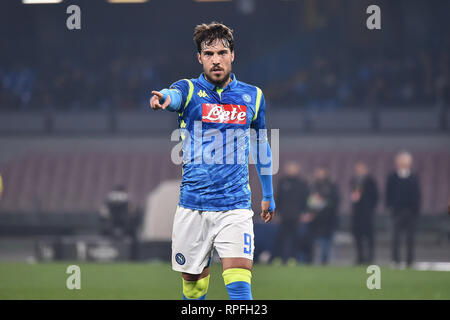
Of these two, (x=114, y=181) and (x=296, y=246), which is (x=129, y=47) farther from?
(x=296, y=246)

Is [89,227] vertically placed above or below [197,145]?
below

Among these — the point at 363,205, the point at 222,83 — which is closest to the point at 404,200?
the point at 363,205

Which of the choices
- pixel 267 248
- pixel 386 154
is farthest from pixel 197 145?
pixel 386 154

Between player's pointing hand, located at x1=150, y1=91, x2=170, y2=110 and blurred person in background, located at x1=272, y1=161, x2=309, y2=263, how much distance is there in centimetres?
1061

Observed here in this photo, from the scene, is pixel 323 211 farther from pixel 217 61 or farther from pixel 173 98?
pixel 173 98

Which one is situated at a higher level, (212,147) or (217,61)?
(217,61)

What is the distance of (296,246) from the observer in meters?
16.7

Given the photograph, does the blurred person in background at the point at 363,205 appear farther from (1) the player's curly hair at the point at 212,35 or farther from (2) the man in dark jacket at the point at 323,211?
(1) the player's curly hair at the point at 212,35

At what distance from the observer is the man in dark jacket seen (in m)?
16.3

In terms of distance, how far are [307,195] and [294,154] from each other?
11339 mm

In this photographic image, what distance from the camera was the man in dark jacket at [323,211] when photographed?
1627 cm

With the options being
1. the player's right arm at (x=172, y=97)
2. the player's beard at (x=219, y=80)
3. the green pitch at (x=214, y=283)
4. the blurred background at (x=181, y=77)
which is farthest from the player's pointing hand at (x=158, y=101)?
the blurred background at (x=181, y=77)

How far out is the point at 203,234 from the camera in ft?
19.9

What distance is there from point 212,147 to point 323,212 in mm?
10444
